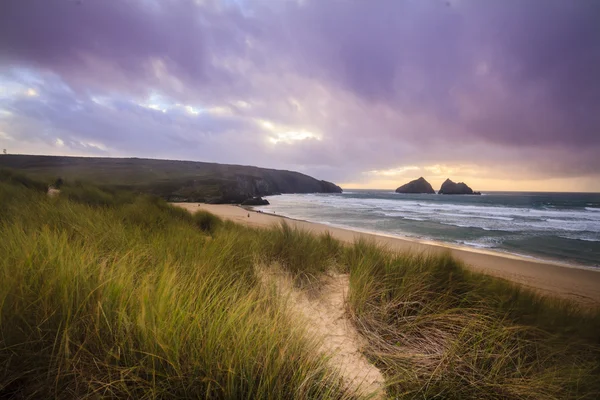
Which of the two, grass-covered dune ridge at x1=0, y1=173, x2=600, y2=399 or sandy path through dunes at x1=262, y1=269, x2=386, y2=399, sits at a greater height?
grass-covered dune ridge at x1=0, y1=173, x2=600, y2=399

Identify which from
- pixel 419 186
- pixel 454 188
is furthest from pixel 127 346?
pixel 419 186

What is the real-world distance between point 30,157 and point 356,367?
101980mm

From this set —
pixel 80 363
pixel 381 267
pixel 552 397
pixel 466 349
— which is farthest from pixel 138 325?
pixel 381 267

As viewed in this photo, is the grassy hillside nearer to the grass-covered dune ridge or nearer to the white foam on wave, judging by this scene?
the white foam on wave

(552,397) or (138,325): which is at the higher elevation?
(138,325)

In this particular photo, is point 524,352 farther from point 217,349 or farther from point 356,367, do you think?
point 217,349

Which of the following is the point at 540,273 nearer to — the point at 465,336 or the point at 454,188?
the point at 465,336

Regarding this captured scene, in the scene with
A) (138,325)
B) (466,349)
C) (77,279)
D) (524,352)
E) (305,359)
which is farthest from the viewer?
(524,352)

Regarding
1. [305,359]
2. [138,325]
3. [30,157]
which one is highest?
[30,157]

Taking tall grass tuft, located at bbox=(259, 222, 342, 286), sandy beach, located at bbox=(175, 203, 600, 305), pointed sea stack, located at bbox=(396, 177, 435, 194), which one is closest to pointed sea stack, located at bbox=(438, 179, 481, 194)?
pointed sea stack, located at bbox=(396, 177, 435, 194)

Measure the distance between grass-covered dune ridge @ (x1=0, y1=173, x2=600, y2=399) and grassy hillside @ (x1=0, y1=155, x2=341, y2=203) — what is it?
17961 millimetres

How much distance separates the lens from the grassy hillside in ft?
114

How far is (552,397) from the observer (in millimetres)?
1872

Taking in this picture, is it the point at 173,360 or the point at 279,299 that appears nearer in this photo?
the point at 173,360
